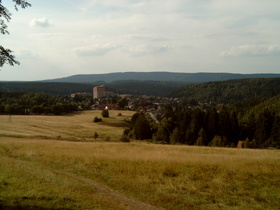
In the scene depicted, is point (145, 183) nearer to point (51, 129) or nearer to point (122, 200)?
point (122, 200)

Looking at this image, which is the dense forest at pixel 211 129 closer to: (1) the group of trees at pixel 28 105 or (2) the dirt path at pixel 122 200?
(2) the dirt path at pixel 122 200

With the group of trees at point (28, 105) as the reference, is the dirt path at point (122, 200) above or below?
above

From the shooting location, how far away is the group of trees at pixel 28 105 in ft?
288

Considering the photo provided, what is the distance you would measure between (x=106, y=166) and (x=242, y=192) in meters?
8.14

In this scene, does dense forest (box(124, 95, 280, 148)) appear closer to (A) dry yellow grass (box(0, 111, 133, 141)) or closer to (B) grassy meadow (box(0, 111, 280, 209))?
(A) dry yellow grass (box(0, 111, 133, 141))

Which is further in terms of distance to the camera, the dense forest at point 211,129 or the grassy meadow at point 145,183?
the dense forest at point 211,129

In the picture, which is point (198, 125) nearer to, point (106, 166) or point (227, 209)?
point (106, 166)

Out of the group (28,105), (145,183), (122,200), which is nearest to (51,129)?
(28,105)

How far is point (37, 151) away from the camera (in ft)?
70.2

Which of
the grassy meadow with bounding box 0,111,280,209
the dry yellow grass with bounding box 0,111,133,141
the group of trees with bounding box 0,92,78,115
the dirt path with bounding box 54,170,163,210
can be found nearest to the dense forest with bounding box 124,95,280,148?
the dry yellow grass with bounding box 0,111,133,141

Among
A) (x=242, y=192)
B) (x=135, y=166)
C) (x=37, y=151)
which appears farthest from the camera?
(x=37, y=151)

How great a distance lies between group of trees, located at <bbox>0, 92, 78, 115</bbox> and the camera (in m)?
87.7

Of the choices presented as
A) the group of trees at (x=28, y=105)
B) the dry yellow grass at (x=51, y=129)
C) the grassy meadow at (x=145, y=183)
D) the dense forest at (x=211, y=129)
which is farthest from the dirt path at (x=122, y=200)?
the group of trees at (x=28, y=105)

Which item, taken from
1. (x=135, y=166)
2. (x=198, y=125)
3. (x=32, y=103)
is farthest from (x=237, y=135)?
(x=32, y=103)
